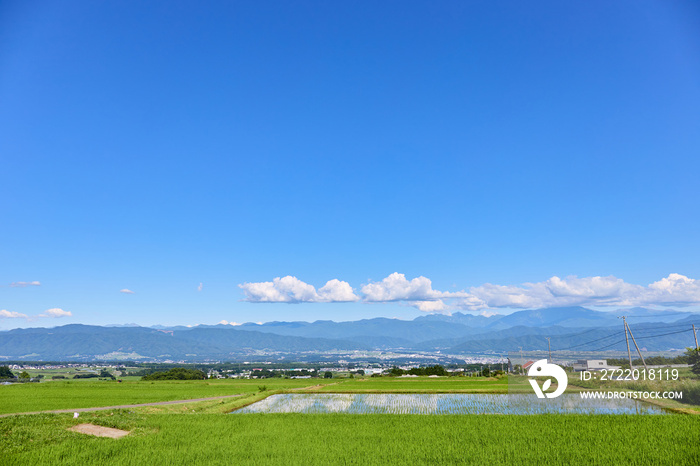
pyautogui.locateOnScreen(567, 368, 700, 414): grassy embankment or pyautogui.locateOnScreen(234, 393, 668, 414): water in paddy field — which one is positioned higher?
pyautogui.locateOnScreen(567, 368, 700, 414): grassy embankment

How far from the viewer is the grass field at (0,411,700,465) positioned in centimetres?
1245

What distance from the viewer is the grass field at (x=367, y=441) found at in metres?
12.4

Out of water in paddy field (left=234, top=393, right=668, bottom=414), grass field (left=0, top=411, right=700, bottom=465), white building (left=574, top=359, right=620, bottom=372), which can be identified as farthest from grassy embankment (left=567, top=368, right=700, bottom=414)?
grass field (left=0, top=411, right=700, bottom=465)

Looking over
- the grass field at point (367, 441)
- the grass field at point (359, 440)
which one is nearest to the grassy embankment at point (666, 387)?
the grass field at point (359, 440)

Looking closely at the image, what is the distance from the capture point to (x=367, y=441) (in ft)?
49.0

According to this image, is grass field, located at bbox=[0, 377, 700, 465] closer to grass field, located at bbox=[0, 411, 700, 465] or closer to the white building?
grass field, located at bbox=[0, 411, 700, 465]

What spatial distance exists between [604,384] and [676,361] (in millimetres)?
15264

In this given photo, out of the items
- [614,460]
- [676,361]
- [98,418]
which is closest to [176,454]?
[98,418]

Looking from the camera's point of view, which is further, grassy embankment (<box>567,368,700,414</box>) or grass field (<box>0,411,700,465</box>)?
grassy embankment (<box>567,368,700,414</box>)

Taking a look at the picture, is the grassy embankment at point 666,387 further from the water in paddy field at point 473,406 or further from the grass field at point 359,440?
the grass field at point 359,440

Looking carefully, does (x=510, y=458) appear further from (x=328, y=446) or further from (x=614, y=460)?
(x=328, y=446)

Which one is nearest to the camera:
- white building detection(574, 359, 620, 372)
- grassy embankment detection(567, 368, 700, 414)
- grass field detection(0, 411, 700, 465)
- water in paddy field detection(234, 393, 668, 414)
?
grass field detection(0, 411, 700, 465)

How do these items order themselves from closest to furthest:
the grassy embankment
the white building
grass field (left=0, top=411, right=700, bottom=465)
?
grass field (left=0, top=411, right=700, bottom=465) < the grassy embankment < the white building

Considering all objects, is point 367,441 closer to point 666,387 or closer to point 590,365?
point 666,387
